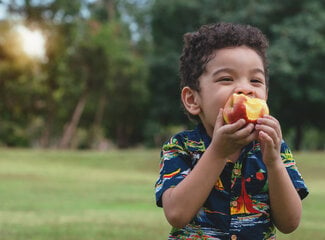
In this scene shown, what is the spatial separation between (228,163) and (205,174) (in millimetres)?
232

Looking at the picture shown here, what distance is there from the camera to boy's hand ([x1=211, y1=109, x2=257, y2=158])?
2.78 m

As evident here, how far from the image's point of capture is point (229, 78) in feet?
10.1

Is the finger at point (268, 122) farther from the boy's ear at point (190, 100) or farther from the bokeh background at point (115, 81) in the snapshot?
the bokeh background at point (115, 81)

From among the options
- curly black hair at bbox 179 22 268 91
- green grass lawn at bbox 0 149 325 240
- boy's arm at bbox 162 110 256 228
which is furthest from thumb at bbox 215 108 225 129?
green grass lawn at bbox 0 149 325 240

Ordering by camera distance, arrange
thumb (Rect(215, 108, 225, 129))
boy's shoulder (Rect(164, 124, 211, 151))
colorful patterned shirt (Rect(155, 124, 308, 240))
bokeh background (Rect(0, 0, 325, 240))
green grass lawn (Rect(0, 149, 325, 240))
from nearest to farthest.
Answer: thumb (Rect(215, 108, 225, 129)) → colorful patterned shirt (Rect(155, 124, 308, 240)) → boy's shoulder (Rect(164, 124, 211, 151)) → green grass lawn (Rect(0, 149, 325, 240)) → bokeh background (Rect(0, 0, 325, 240))

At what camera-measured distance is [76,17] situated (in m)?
33.1

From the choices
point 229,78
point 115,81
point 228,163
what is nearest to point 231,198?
point 228,163

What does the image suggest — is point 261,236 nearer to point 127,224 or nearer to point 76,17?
point 127,224

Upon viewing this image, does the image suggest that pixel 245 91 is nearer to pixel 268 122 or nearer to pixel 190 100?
pixel 268 122

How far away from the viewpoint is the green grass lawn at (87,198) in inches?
305

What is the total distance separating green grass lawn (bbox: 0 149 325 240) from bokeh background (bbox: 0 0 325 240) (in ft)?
0.15

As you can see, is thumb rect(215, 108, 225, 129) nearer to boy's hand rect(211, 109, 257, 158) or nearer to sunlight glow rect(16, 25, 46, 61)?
boy's hand rect(211, 109, 257, 158)

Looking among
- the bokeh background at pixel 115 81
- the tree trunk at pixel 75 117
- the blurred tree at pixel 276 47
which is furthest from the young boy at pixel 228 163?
the tree trunk at pixel 75 117

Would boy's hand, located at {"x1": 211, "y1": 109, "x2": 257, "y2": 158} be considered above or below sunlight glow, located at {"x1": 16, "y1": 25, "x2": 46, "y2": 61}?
below
